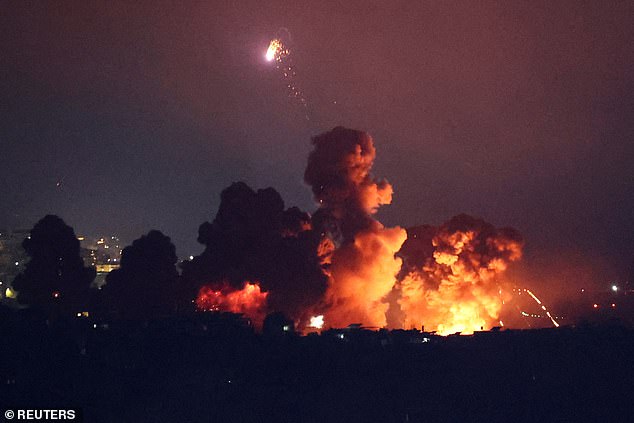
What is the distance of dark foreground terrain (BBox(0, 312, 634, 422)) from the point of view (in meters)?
34.4

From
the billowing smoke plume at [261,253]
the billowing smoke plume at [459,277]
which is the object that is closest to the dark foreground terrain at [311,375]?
the billowing smoke plume at [261,253]

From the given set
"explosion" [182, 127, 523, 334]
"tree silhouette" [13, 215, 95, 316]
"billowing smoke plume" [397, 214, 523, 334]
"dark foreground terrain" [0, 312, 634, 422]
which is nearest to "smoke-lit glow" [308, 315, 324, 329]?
"explosion" [182, 127, 523, 334]

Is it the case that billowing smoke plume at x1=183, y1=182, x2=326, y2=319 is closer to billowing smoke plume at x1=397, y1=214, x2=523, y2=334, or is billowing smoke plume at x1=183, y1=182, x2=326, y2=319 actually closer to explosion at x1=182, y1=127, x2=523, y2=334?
explosion at x1=182, y1=127, x2=523, y2=334

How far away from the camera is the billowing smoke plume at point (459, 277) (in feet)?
239

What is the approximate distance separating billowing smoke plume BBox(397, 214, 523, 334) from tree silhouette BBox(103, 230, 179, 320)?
25.3 meters

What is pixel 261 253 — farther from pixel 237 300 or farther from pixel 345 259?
pixel 345 259

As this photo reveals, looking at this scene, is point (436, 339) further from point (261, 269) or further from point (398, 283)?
point (398, 283)

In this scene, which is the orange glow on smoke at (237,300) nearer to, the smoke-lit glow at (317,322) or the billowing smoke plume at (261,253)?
the billowing smoke plume at (261,253)

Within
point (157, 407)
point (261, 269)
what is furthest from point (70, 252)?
point (157, 407)

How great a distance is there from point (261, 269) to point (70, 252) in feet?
50.0

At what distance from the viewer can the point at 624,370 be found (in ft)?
123

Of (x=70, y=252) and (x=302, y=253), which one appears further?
(x=302, y=253)

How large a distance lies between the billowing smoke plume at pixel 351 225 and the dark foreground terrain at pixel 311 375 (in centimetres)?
2436

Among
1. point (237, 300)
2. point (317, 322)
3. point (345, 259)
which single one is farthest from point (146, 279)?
point (345, 259)
